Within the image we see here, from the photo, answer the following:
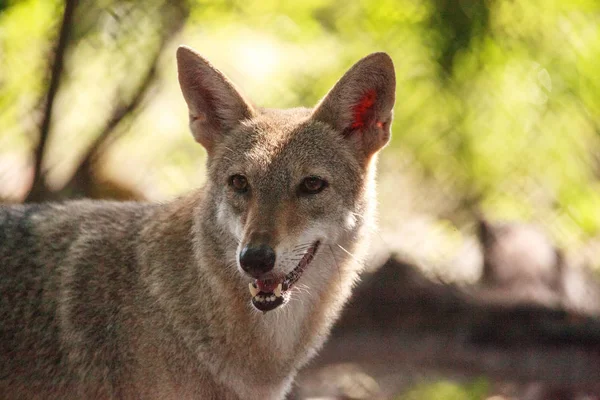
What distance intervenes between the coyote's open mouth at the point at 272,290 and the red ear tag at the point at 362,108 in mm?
904

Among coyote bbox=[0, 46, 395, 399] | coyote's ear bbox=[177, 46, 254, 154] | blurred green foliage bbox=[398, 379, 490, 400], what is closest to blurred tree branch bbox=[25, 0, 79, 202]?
coyote bbox=[0, 46, 395, 399]

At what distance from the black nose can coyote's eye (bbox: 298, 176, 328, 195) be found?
19.7 inches

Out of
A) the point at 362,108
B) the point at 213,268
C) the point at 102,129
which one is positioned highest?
the point at 362,108

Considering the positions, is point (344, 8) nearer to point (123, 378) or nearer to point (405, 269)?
point (405, 269)

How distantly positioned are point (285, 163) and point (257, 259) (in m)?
0.65

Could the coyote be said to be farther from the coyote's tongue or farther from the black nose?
the black nose

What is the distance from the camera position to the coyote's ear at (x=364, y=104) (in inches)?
165

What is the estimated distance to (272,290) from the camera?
3.87 meters

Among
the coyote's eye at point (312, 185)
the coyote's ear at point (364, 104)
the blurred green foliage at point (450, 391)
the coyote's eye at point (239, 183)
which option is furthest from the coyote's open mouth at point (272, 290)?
the blurred green foliage at point (450, 391)

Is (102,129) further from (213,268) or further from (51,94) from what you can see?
(213,268)

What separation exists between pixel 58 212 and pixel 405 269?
310cm

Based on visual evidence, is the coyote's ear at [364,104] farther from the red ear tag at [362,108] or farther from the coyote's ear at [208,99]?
the coyote's ear at [208,99]

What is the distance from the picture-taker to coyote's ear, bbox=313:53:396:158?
13.7ft

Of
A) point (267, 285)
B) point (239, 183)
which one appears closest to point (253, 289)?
point (267, 285)
